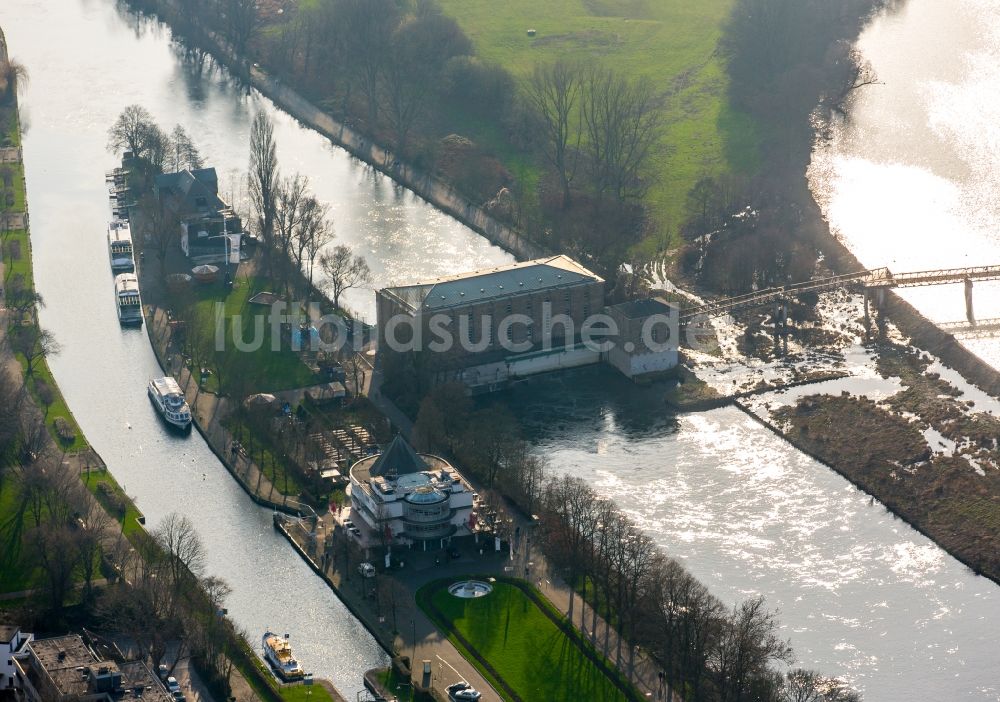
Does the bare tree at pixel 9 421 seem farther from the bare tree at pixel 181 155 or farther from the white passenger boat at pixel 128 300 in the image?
the bare tree at pixel 181 155

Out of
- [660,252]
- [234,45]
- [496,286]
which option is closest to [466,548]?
[496,286]

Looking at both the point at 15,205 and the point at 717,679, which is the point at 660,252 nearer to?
the point at 15,205

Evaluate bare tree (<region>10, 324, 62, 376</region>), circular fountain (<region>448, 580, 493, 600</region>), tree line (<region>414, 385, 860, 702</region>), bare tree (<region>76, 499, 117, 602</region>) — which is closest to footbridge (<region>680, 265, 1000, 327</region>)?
tree line (<region>414, 385, 860, 702</region>)

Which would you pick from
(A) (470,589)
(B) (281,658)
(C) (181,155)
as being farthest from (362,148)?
(B) (281,658)

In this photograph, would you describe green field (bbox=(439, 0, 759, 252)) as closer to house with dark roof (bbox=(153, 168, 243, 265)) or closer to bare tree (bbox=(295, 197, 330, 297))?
bare tree (bbox=(295, 197, 330, 297))

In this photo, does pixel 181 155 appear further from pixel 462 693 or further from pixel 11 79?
pixel 462 693
